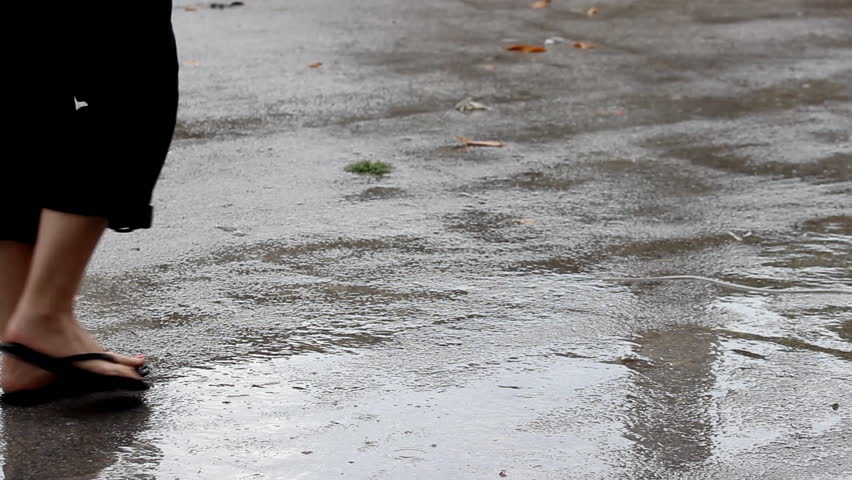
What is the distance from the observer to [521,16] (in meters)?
9.69

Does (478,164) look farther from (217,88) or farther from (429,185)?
(217,88)

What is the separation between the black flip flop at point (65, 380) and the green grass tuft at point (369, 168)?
2363 mm

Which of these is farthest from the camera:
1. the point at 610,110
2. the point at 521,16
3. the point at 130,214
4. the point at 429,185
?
the point at 521,16

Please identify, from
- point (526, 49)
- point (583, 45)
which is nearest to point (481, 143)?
point (526, 49)

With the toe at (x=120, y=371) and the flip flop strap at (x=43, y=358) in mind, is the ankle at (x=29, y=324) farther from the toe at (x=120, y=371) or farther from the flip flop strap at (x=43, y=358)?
the toe at (x=120, y=371)

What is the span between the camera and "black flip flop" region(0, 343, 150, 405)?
9.57ft

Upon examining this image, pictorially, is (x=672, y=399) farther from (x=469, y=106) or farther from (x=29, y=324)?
(x=469, y=106)

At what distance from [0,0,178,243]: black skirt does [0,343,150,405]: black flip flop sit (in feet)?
1.05

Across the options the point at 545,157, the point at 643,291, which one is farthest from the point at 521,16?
the point at 643,291

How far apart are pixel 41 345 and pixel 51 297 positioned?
0.12 metres

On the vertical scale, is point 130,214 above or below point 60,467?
above

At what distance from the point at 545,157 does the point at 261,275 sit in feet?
6.50

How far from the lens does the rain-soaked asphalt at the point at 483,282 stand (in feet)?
9.14

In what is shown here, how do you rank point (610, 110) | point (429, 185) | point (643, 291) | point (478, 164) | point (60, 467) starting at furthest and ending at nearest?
point (610, 110) < point (478, 164) < point (429, 185) < point (643, 291) < point (60, 467)
